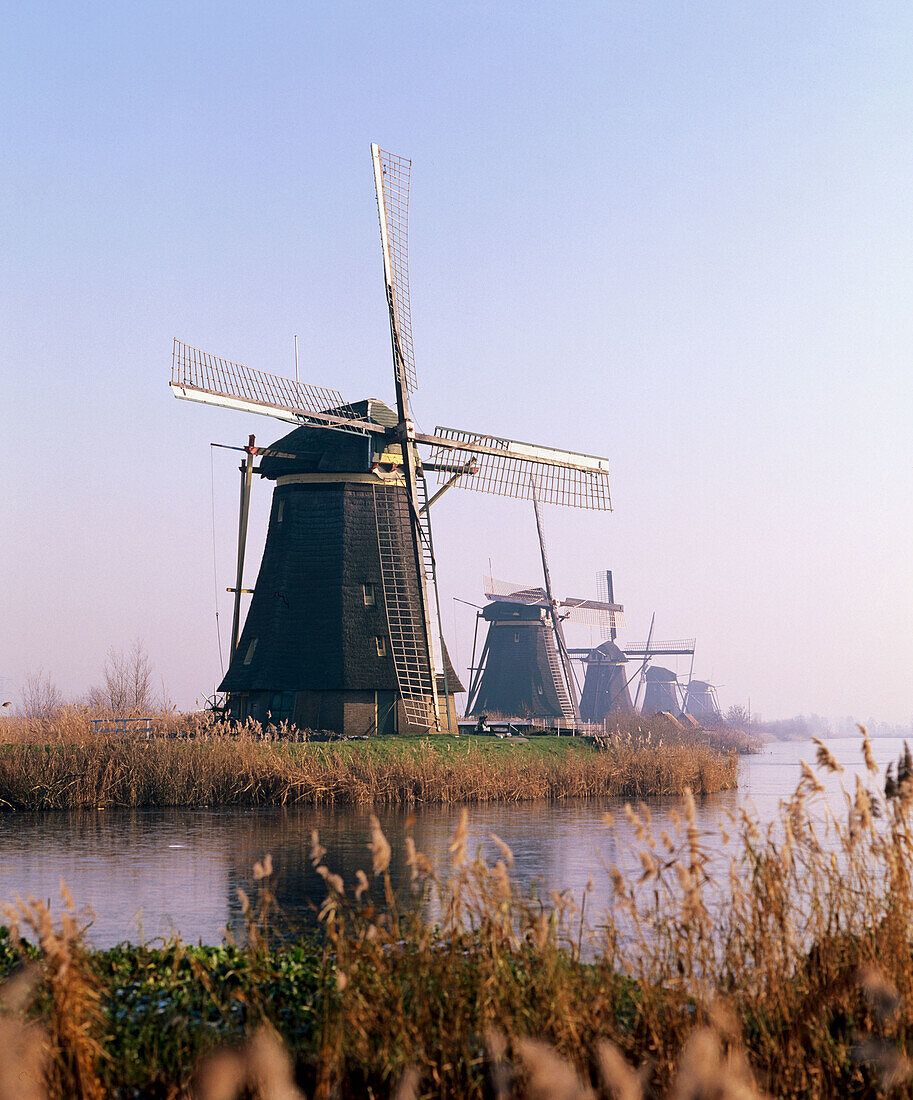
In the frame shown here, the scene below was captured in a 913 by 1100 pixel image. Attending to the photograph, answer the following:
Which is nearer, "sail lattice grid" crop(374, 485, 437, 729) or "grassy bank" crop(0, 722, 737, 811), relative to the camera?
"grassy bank" crop(0, 722, 737, 811)

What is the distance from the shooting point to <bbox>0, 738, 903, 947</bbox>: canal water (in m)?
11.9

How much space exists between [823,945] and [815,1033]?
0.72 metres

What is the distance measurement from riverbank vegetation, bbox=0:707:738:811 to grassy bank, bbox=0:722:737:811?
0.02 metres

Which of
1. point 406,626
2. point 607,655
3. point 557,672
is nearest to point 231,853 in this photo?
point 406,626

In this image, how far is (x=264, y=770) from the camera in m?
23.3

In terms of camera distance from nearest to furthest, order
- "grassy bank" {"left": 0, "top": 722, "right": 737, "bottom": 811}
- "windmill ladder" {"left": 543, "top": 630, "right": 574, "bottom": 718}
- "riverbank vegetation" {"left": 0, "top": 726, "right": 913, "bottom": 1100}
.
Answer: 1. "riverbank vegetation" {"left": 0, "top": 726, "right": 913, "bottom": 1100}
2. "grassy bank" {"left": 0, "top": 722, "right": 737, "bottom": 811}
3. "windmill ladder" {"left": 543, "top": 630, "right": 574, "bottom": 718}

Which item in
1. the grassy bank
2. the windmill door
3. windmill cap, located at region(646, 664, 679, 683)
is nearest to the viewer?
the grassy bank

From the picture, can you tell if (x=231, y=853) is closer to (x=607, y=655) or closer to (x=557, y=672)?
(x=557, y=672)

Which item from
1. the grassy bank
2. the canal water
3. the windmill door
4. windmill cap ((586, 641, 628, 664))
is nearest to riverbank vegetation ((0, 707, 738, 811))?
the grassy bank

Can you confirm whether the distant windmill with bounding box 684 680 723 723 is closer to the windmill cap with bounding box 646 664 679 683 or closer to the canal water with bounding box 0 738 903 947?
the windmill cap with bounding box 646 664 679 683

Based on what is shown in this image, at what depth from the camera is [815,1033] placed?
16.0ft

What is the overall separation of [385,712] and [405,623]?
2.11 meters

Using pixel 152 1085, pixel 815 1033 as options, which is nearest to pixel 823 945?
pixel 815 1033

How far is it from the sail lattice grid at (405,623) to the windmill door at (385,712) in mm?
344
